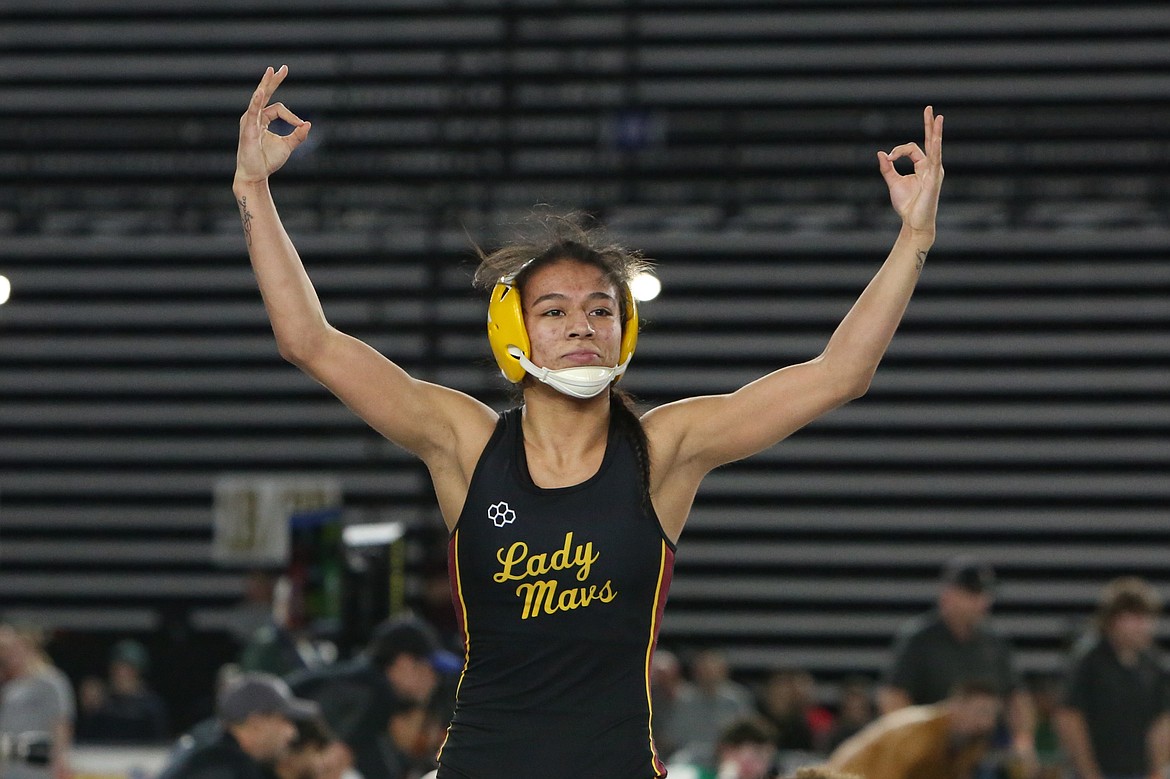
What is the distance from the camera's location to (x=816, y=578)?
12094mm

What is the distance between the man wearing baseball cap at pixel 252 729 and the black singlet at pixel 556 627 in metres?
2.95

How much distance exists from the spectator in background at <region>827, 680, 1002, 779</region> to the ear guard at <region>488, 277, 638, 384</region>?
8.37ft

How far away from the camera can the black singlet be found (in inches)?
96.0

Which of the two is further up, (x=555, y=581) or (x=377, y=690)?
(x=555, y=581)

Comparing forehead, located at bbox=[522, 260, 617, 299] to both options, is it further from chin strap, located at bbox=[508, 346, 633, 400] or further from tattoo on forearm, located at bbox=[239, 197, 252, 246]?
tattoo on forearm, located at bbox=[239, 197, 252, 246]

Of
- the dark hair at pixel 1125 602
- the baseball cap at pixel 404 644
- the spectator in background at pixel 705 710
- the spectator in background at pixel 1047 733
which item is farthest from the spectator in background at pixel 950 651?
the spectator in background at pixel 705 710

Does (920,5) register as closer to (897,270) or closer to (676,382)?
(676,382)

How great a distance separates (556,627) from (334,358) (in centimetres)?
54

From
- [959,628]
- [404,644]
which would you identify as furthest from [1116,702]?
[404,644]

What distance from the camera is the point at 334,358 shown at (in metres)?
2.55

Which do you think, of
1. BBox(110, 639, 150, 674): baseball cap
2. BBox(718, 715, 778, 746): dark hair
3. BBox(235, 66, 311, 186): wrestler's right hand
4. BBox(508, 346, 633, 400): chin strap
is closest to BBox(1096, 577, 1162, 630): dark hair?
BBox(718, 715, 778, 746): dark hair

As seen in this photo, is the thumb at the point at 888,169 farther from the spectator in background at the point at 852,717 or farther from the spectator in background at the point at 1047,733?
the spectator in background at the point at 852,717

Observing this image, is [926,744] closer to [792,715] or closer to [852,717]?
[852,717]

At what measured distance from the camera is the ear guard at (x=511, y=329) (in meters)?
2.60
